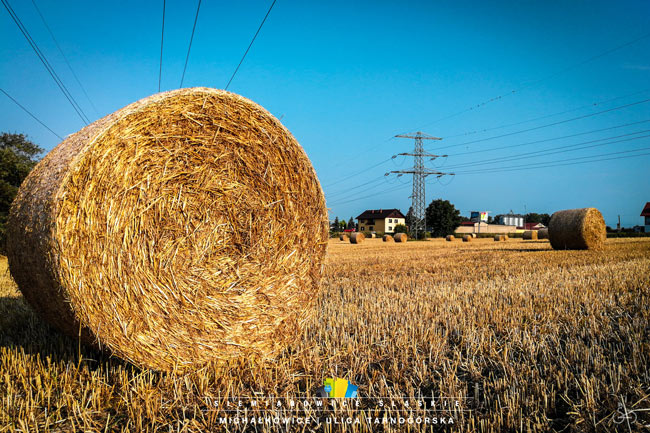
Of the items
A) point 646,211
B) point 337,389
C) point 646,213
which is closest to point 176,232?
point 337,389

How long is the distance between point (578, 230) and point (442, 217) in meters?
53.4

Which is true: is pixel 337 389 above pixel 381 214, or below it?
below

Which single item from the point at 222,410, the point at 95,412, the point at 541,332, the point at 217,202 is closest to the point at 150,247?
the point at 217,202

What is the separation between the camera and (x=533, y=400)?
2.30m

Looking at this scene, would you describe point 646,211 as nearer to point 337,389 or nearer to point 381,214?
point 381,214

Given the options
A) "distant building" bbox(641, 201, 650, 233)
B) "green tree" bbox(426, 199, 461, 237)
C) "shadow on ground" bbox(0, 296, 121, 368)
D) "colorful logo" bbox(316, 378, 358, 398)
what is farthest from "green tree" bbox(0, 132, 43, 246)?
"distant building" bbox(641, 201, 650, 233)

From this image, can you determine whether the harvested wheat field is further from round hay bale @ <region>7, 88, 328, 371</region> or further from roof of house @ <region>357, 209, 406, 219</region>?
roof of house @ <region>357, 209, 406, 219</region>

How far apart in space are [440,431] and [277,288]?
1.94 meters

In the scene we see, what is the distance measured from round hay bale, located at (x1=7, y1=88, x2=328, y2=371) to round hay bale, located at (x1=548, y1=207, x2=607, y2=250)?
1351 centimetres

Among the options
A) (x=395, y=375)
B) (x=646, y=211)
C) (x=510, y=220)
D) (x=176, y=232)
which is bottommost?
(x=395, y=375)

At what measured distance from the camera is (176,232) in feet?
10.6

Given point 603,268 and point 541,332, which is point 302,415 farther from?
point 603,268

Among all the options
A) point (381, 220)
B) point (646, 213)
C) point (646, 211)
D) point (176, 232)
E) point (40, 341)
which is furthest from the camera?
point (381, 220)

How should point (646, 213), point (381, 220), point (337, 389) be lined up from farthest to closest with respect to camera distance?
point (381, 220) → point (646, 213) → point (337, 389)
